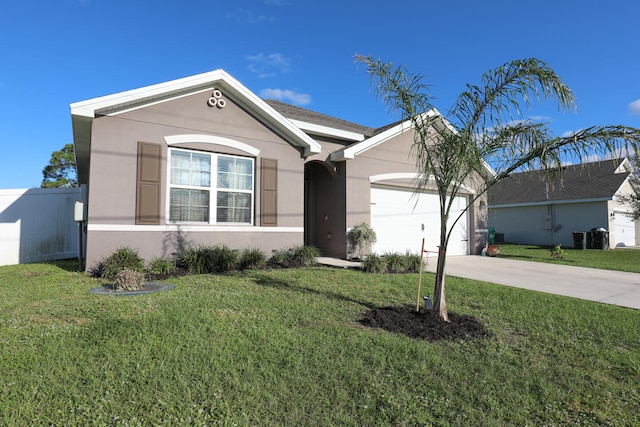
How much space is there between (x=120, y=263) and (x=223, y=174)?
10.4 ft

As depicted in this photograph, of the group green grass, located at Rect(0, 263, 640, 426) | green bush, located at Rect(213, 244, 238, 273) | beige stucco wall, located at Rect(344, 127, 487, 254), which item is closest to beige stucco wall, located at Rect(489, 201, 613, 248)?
beige stucco wall, located at Rect(344, 127, 487, 254)

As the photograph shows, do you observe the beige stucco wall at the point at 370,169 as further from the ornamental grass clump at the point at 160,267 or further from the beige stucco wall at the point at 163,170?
the ornamental grass clump at the point at 160,267

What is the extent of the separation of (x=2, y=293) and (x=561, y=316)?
346 inches

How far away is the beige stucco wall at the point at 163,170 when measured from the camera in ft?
25.5

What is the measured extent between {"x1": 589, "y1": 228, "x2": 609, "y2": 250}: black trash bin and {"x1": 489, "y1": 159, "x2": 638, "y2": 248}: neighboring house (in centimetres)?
146

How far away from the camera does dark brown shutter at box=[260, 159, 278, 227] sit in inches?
383

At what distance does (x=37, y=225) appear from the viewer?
10.6m

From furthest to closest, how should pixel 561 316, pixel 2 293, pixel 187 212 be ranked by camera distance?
1. pixel 187 212
2. pixel 2 293
3. pixel 561 316

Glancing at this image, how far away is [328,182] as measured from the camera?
474 inches

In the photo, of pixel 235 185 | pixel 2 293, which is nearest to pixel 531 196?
pixel 235 185

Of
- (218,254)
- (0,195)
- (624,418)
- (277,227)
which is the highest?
(0,195)

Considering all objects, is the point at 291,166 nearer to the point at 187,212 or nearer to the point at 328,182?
the point at 328,182

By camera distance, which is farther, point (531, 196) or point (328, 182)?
point (531, 196)

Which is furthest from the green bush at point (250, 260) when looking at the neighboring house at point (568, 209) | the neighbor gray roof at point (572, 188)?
the neighbor gray roof at point (572, 188)
